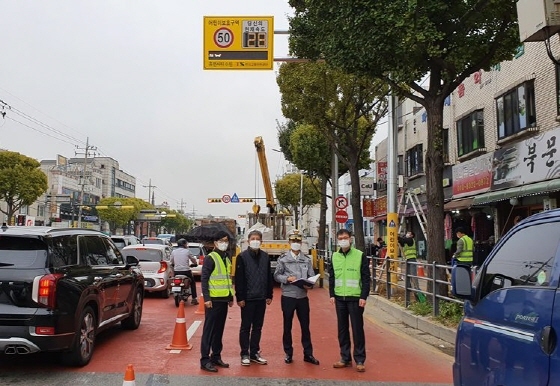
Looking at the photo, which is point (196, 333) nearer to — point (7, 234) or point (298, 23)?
point (7, 234)

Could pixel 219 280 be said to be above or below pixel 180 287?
above

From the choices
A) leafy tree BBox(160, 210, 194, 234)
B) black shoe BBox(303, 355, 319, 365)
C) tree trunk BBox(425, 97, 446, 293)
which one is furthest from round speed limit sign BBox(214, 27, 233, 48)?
leafy tree BBox(160, 210, 194, 234)

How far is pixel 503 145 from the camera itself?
1878 centimetres

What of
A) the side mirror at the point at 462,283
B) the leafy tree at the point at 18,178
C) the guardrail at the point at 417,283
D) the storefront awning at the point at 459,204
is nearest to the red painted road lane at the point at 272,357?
the guardrail at the point at 417,283

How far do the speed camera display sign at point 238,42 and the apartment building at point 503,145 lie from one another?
5.10 metres

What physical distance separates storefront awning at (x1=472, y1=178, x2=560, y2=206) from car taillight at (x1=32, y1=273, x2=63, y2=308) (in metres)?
11.8

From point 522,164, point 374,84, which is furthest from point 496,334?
point 374,84

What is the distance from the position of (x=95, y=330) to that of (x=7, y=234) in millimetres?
1810

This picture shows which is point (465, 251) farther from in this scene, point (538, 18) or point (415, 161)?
point (415, 161)

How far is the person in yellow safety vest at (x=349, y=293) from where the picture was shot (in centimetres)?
749

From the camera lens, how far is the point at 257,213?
2458cm

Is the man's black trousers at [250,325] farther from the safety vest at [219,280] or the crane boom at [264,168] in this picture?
the crane boom at [264,168]

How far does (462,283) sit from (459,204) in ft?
56.7

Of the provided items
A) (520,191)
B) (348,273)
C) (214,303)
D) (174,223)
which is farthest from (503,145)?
(174,223)
